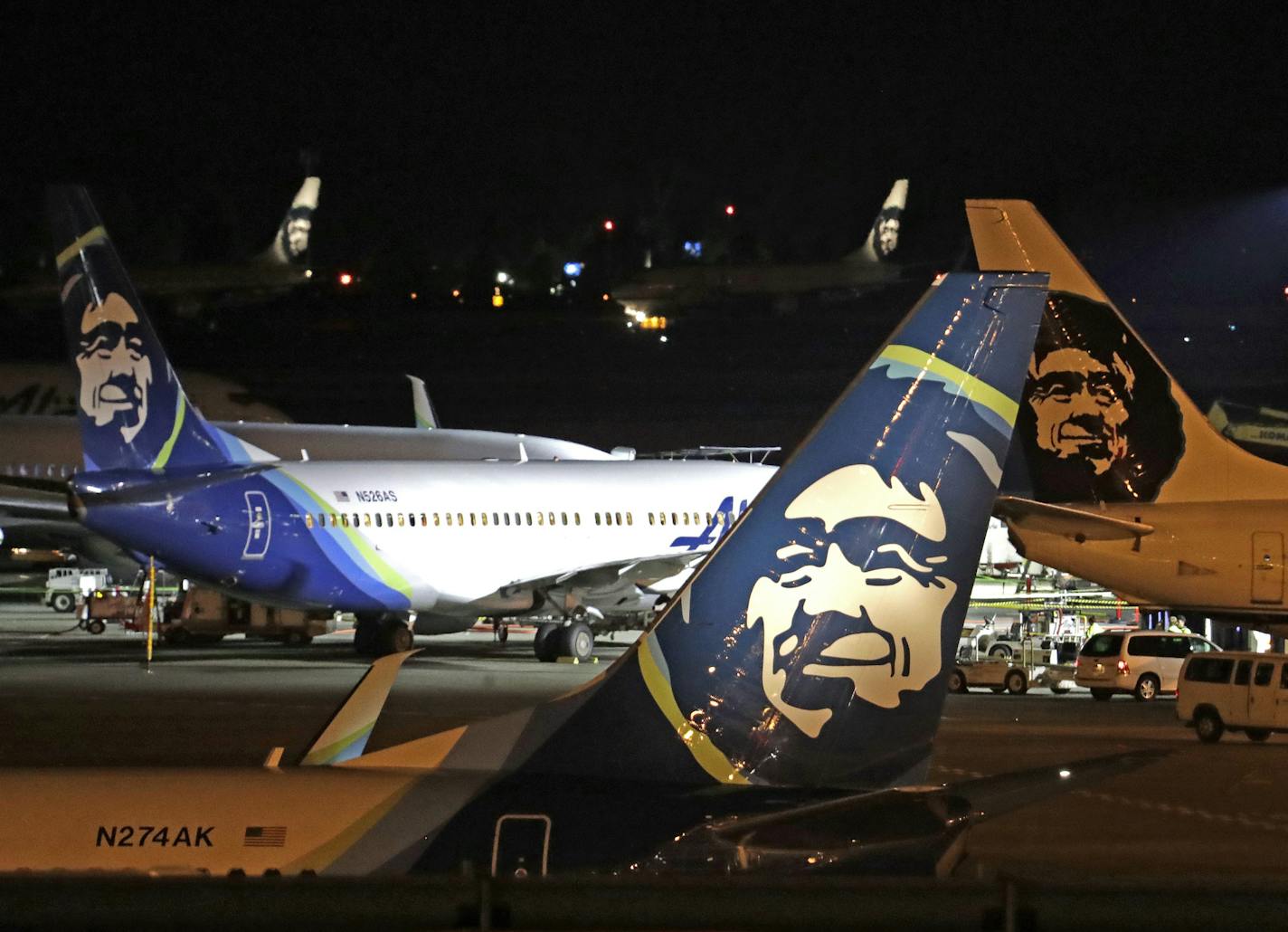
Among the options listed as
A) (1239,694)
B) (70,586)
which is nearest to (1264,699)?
(1239,694)

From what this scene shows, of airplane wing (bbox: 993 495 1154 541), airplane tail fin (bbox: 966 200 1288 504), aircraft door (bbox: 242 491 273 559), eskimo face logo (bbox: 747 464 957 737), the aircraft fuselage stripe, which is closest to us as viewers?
eskimo face logo (bbox: 747 464 957 737)

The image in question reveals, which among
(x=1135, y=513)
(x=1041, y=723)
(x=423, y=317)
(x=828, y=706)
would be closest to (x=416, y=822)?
(x=828, y=706)

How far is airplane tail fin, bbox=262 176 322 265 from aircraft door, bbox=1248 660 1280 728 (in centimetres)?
5516

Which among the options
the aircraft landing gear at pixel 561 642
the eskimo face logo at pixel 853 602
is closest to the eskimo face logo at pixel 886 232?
the aircraft landing gear at pixel 561 642

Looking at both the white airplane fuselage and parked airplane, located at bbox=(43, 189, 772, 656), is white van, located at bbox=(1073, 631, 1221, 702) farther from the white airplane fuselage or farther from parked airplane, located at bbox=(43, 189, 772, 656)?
parked airplane, located at bbox=(43, 189, 772, 656)

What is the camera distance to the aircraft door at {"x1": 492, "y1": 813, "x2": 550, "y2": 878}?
6328mm

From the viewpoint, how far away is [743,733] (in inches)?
289

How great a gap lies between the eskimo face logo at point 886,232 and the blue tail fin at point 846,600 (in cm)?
5999

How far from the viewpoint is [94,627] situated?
146ft

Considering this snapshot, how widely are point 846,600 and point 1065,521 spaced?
1042cm

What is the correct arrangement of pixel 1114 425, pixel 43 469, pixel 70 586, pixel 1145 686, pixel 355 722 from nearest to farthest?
→ 1. pixel 355 722
2. pixel 1114 425
3. pixel 1145 686
4. pixel 43 469
5. pixel 70 586

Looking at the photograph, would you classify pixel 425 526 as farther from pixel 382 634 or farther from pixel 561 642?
pixel 561 642

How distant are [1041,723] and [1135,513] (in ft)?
18.8

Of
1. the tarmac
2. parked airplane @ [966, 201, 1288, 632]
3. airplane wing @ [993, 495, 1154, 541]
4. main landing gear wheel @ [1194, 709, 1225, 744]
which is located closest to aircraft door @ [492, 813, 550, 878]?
the tarmac
